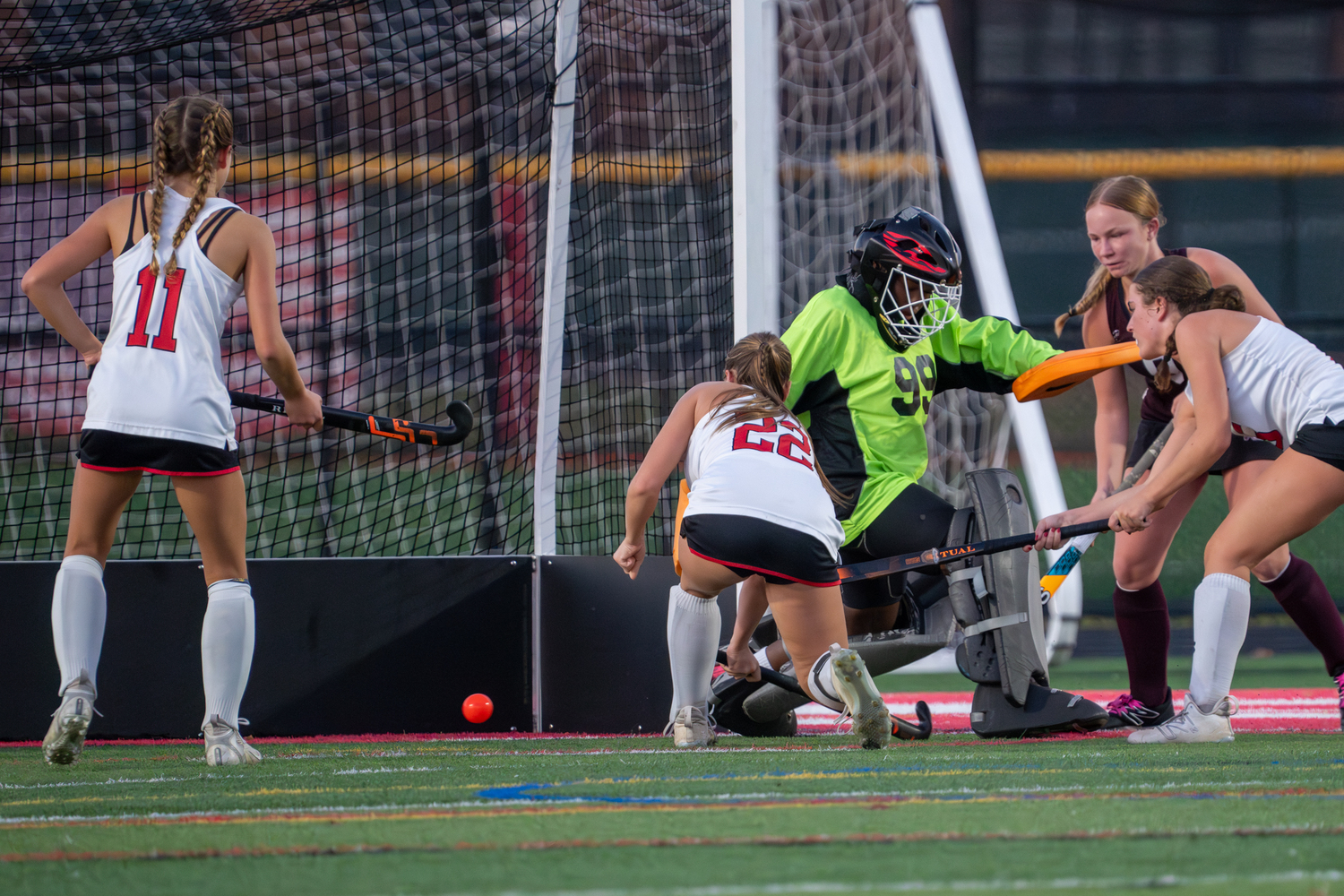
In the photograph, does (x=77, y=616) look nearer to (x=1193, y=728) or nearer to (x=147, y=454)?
(x=147, y=454)

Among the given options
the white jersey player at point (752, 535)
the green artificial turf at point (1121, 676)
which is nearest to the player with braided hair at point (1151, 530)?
the white jersey player at point (752, 535)

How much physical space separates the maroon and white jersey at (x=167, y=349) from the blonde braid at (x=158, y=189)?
11 millimetres

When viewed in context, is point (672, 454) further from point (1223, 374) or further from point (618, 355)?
point (618, 355)

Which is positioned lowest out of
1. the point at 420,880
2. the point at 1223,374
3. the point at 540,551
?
the point at 420,880

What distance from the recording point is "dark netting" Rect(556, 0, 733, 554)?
5.37 metres

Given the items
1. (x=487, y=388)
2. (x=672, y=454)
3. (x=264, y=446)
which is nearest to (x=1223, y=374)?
(x=672, y=454)

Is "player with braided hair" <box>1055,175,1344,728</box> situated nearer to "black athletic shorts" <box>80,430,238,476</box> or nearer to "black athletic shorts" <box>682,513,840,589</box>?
"black athletic shorts" <box>682,513,840,589</box>

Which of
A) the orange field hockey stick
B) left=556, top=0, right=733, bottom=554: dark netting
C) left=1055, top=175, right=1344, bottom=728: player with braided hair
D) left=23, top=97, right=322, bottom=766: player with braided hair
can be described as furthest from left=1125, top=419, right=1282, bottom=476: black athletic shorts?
left=23, top=97, right=322, bottom=766: player with braided hair

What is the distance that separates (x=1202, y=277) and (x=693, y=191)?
2700 mm

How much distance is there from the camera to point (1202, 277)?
3.64 metres

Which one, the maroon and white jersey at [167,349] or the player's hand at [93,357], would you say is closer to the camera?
the maroon and white jersey at [167,349]

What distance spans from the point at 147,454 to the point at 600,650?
1.74 metres

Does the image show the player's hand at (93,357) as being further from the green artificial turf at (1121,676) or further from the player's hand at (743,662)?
the green artificial turf at (1121,676)

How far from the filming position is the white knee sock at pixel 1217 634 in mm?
3555
